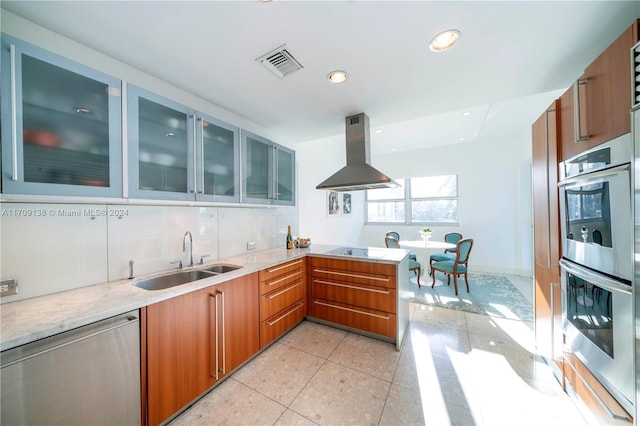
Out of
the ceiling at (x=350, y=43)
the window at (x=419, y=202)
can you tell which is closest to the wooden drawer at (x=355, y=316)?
the ceiling at (x=350, y=43)

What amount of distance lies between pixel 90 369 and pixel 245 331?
1.01 meters

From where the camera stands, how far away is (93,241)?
62.1 inches

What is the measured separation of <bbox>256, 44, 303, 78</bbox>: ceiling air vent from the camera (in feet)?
5.30

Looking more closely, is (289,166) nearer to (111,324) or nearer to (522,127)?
(111,324)

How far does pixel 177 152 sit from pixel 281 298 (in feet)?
5.53

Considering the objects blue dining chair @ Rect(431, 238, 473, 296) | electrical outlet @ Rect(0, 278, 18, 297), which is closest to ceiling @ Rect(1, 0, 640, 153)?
electrical outlet @ Rect(0, 278, 18, 297)

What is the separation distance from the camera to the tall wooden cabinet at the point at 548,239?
1.75m

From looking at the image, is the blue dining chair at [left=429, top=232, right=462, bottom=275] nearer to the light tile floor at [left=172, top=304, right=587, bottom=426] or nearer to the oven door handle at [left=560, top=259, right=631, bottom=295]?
the light tile floor at [left=172, top=304, right=587, bottom=426]

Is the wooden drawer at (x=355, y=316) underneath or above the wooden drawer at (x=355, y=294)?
underneath

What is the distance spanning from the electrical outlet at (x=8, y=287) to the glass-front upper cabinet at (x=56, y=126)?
22.0 inches

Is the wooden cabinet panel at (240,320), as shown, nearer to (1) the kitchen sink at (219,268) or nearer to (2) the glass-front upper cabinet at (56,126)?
(1) the kitchen sink at (219,268)

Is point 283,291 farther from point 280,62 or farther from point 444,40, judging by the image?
point 444,40

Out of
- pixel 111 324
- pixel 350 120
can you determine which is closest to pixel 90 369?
pixel 111 324

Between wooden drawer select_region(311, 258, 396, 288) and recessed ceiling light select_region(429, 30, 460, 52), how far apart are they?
1830 millimetres
